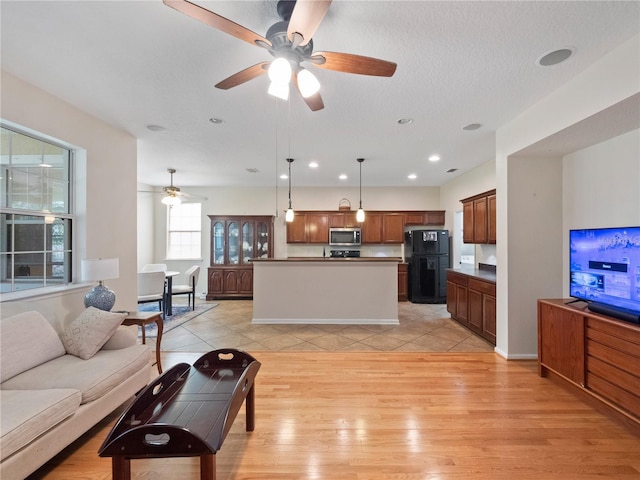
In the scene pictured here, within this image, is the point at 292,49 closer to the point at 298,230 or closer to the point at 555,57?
the point at 555,57

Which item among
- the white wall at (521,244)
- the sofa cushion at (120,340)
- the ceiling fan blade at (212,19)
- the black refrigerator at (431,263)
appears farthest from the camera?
the black refrigerator at (431,263)

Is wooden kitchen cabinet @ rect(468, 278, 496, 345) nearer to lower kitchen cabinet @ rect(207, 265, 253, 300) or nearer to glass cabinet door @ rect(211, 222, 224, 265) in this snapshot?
lower kitchen cabinet @ rect(207, 265, 253, 300)

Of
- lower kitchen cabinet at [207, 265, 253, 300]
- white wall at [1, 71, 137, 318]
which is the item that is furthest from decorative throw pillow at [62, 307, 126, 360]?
lower kitchen cabinet at [207, 265, 253, 300]

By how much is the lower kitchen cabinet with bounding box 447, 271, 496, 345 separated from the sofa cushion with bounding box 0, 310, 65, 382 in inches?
178

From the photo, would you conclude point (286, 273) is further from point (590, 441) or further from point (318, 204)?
point (590, 441)

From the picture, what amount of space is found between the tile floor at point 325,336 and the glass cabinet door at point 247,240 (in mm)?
1944

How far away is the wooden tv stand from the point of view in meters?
2.03

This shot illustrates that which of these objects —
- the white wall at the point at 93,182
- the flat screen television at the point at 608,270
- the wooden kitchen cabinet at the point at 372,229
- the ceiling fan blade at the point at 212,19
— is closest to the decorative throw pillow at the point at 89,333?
the white wall at the point at 93,182

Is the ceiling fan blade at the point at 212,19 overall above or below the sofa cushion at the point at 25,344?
above

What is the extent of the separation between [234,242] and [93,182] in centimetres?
377

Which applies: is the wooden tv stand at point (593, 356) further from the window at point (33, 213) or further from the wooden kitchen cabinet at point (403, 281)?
the window at point (33, 213)

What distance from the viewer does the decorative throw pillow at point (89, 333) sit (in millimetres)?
2238

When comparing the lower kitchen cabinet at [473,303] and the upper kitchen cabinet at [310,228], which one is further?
the upper kitchen cabinet at [310,228]

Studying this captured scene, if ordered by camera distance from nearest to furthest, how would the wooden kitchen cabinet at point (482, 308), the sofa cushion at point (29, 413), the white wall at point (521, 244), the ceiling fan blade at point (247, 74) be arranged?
the sofa cushion at point (29, 413) < the ceiling fan blade at point (247, 74) < the white wall at point (521, 244) < the wooden kitchen cabinet at point (482, 308)
